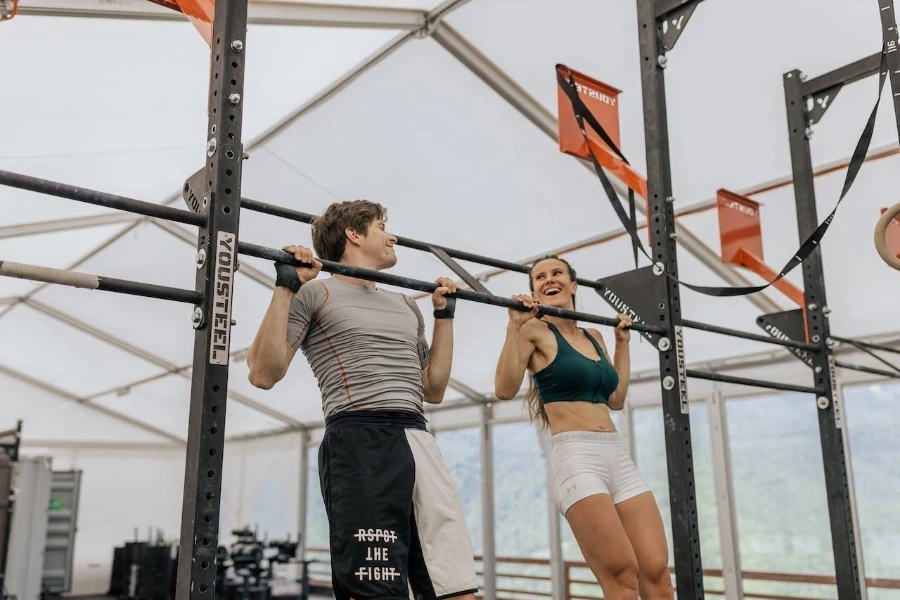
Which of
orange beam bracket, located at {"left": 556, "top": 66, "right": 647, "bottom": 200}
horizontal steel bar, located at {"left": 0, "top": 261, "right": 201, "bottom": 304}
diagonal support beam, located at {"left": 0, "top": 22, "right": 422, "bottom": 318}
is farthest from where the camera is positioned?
diagonal support beam, located at {"left": 0, "top": 22, "right": 422, "bottom": 318}

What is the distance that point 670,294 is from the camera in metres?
2.29

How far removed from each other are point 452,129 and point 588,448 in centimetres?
246

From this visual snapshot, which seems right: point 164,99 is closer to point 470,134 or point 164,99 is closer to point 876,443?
point 470,134

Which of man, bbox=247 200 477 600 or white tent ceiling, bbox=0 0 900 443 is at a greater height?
white tent ceiling, bbox=0 0 900 443

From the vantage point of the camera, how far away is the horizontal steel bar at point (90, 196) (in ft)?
3.74

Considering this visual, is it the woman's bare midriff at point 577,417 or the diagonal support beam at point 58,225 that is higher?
the diagonal support beam at point 58,225

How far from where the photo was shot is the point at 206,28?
153 cm

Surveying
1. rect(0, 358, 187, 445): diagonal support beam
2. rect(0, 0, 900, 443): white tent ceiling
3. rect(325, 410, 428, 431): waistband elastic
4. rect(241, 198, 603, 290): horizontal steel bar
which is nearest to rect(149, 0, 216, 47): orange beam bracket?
rect(241, 198, 603, 290): horizontal steel bar

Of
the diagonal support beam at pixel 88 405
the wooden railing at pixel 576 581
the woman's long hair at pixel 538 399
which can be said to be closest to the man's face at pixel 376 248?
the woman's long hair at pixel 538 399

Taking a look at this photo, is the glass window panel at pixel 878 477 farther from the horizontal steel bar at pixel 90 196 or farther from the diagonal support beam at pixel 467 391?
the horizontal steel bar at pixel 90 196

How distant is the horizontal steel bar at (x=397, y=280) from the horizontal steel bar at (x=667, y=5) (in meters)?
0.96

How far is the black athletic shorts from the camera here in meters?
1.55

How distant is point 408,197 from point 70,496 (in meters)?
6.31

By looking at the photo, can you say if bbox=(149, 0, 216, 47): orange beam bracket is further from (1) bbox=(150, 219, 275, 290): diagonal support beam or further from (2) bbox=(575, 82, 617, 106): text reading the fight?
(1) bbox=(150, 219, 275, 290): diagonal support beam
